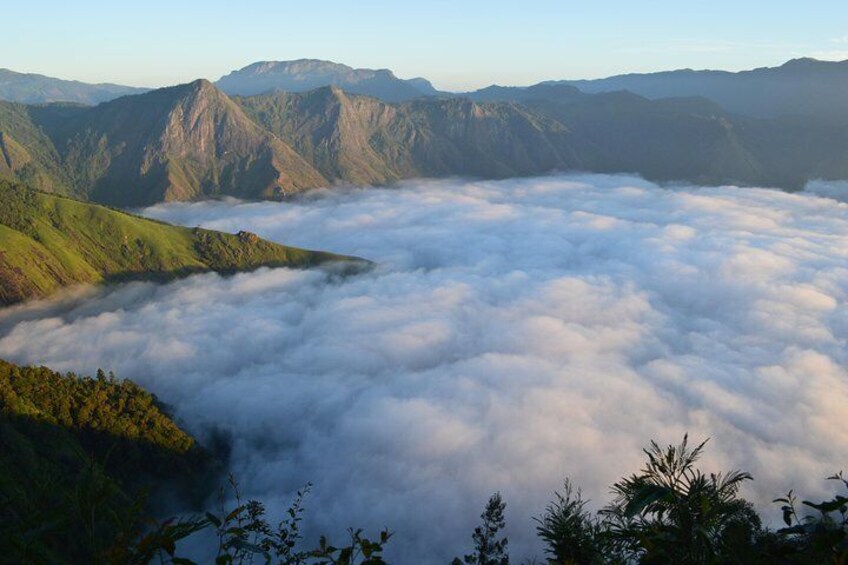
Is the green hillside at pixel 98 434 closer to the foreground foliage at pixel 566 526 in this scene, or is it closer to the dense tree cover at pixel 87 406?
the dense tree cover at pixel 87 406

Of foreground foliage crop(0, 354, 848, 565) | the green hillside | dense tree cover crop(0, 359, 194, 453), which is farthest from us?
dense tree cover crop(0, 359, 194, 453)

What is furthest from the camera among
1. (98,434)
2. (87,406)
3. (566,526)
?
(87,406)

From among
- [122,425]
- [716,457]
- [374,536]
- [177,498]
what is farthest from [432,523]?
[716,457]

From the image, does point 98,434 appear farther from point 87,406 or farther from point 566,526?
point 566,526

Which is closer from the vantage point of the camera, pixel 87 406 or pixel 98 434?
pixel 98 434

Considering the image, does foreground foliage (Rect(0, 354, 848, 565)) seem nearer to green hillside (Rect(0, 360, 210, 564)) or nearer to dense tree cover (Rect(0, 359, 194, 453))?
green hillside (Rect(0, 360, 210, 564))

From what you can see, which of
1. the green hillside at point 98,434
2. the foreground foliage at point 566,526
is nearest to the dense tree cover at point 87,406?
the green hillside at point 98,434

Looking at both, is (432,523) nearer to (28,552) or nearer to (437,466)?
(437,466)

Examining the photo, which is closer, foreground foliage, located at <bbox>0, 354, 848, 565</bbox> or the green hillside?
foreground foliage, located at <bbox>0, 354, 848, 565</bbox>

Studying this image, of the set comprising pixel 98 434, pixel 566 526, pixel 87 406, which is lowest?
pixel 98 434

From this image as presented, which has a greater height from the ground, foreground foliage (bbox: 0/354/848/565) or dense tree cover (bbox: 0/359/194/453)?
foreground foliage (bbox: 0/354/848/565)

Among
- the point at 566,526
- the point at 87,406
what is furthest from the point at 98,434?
the point at 566,526

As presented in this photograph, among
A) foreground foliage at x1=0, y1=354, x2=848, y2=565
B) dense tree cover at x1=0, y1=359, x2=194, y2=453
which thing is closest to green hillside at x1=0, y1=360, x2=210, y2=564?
dense tree cover at x1=0, y1=359, x2=194, y2=453
